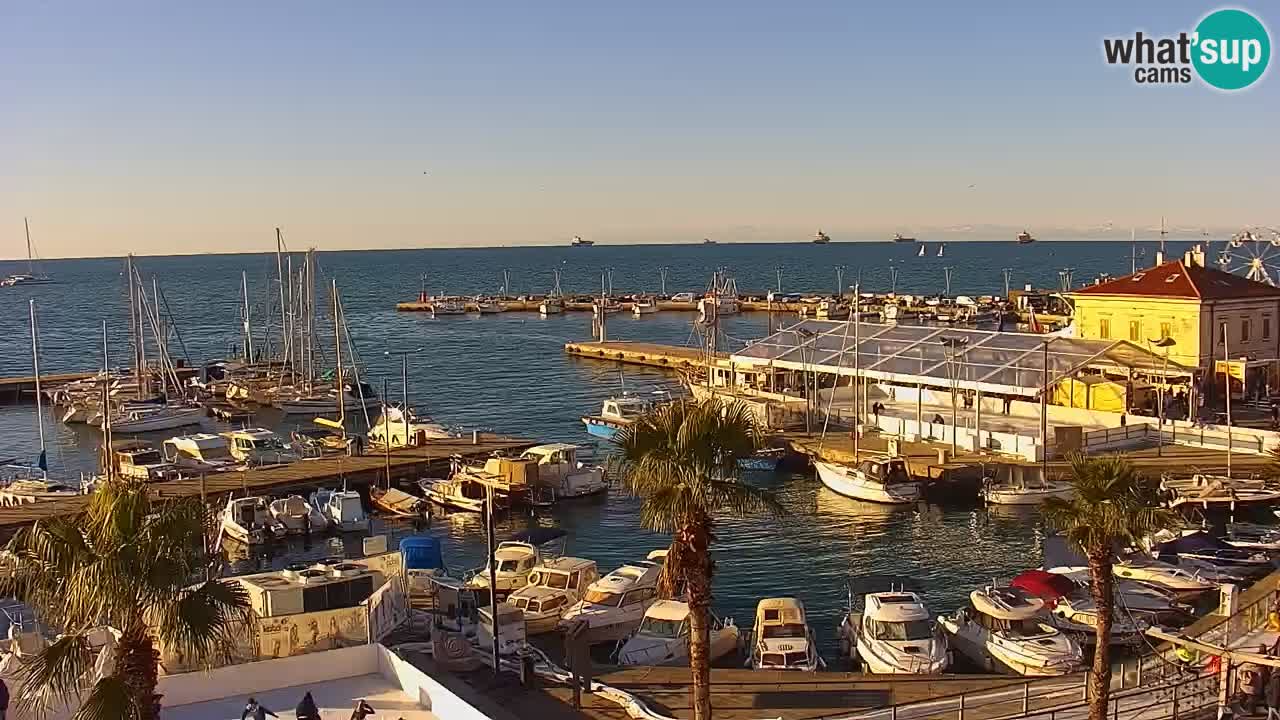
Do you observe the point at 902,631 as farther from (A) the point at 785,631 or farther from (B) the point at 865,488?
(B) the point at 865,488

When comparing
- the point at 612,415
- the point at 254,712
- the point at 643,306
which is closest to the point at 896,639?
the point at 254,712

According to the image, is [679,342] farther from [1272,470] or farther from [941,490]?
[1272,470]

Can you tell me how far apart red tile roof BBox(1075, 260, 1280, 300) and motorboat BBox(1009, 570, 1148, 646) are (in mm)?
31357

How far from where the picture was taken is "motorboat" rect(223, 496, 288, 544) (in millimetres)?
48125

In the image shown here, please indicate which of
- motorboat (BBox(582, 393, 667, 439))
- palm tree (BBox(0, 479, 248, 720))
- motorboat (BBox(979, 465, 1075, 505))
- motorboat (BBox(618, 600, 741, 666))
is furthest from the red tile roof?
palm tree (BBox(0, 479, 248, 720))

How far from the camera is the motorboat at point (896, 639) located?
29688 mm

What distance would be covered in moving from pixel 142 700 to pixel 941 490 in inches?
1714

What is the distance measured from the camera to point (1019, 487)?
165 feet

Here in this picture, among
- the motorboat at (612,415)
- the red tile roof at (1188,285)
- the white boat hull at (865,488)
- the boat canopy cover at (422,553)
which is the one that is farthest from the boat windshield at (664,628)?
the red tile roof at (1188,285)

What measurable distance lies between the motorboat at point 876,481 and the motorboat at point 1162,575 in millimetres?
13800

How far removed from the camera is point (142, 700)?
14.0 metres

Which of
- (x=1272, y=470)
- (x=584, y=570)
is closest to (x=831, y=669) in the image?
(x=584, y=570)

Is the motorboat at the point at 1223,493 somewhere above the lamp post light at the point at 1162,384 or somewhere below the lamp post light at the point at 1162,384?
below

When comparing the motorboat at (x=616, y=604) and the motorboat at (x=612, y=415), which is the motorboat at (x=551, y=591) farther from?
the motorboat at (x=612, y=415)
